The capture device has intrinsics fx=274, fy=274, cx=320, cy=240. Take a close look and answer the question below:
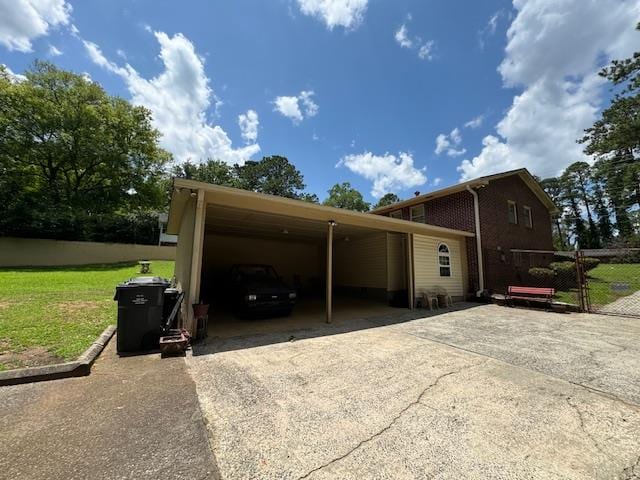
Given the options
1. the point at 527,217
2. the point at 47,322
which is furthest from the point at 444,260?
the point at 47,322

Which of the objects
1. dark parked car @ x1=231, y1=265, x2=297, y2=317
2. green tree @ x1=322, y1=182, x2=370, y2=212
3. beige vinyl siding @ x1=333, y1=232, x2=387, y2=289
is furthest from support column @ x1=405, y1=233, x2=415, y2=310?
green tree @ x1=322, y1=182, x2=370, y2=212

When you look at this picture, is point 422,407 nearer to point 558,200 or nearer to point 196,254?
point 196,254

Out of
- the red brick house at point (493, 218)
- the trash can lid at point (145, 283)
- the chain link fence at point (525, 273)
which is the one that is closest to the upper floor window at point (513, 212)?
the red brick house at point (493, 218)

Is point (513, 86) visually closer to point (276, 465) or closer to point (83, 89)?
point (276, 465)

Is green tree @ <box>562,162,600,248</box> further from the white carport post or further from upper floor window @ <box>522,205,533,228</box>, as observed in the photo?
the white carport post

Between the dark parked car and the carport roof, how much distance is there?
6.80 feet

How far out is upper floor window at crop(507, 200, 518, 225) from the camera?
13.2 metres

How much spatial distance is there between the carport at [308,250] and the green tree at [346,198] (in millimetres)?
33297

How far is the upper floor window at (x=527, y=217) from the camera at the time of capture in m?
14.3

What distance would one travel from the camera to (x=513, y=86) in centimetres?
1178

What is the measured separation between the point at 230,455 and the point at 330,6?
11.0 metres

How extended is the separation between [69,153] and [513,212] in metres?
29.8

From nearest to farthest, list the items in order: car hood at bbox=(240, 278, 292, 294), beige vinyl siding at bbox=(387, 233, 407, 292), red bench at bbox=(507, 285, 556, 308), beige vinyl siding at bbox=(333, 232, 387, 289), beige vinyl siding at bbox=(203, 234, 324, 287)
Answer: car hood at bbox=(240, 278, 292, 294), red bench at bbox=(507, 285, 556, 308), beige vinyl siding at bbox=(387, 233, 407, 292), beige vinyl siding at bbox=(333, 232, 387, 289), beige vinyl siding at bbox=(203, 234, 324, 287)

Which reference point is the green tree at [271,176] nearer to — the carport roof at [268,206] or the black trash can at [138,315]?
the carport roof at [268,206]
